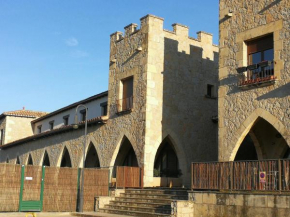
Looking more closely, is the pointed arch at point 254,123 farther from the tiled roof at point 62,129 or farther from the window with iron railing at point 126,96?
the tiled roof at point 62,129

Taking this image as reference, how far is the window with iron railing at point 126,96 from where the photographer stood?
948 inches

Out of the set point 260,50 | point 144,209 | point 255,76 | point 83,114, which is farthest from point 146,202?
point 83,114

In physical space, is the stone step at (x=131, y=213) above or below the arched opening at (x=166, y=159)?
below

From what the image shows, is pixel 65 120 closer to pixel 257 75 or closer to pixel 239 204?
pixel 257 75

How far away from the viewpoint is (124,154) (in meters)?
25.5

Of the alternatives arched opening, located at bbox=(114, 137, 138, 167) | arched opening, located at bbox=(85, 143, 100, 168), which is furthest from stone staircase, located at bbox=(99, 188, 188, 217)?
arched opening, located at bbox=(85, 143, 100, 168)

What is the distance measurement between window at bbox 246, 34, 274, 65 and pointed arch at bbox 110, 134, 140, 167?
9.01m

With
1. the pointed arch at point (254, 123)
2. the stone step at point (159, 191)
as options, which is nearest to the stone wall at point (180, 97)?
the stone step at point (159, 191)

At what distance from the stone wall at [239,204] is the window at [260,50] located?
18.0 ft

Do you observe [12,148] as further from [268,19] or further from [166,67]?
[268,19]

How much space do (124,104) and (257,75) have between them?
30.6ft

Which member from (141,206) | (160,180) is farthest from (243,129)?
(160,180)

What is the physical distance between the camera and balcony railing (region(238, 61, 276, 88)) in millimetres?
16297

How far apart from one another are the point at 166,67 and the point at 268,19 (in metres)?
7.87
